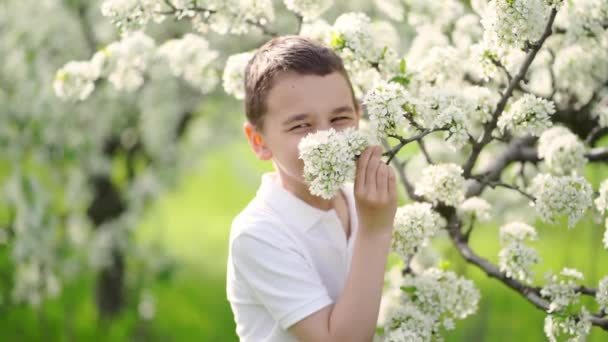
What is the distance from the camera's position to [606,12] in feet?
8.75

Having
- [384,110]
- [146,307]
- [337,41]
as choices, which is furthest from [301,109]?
[146,307]

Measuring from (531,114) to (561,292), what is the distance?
0.57 meters

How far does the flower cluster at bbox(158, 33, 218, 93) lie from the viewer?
3027mm

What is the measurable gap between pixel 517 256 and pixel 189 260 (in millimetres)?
8876

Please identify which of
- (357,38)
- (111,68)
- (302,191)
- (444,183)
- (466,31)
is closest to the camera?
(444,183)

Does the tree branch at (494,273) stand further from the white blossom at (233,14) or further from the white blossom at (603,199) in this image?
the white blossom at (233,14)

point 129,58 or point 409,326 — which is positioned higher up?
point 129,58

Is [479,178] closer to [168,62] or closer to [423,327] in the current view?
[423,327]

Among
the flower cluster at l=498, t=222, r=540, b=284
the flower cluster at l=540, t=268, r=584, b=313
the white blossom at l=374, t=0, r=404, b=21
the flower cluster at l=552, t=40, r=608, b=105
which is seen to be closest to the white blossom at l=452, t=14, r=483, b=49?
the white blossom at l=374, t=0, r=404, b=21

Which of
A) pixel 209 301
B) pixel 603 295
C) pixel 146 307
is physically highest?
pixel 603 295

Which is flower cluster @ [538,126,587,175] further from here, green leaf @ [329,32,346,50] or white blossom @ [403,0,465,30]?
white blossom @ [403,0,465,30]

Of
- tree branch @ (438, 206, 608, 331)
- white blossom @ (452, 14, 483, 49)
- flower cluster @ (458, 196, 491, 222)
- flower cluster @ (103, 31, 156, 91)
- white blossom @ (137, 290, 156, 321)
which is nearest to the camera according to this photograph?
tree branch @ (438, 206, 608, 331)

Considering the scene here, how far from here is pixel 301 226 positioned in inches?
98.1

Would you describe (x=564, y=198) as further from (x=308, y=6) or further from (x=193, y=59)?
(x=193, y=59)
